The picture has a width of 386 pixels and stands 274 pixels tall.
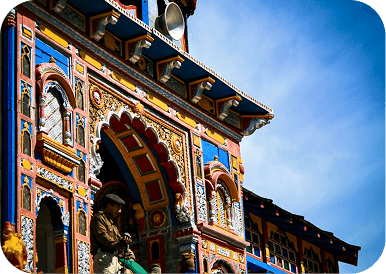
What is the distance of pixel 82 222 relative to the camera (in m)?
15.1

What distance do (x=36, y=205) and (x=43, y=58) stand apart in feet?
8.70

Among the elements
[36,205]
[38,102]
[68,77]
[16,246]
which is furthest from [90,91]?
[16,246]

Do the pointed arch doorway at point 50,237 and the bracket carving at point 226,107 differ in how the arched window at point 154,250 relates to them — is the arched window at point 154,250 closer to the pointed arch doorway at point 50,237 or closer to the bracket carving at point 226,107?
the bracket carving at point 226,107

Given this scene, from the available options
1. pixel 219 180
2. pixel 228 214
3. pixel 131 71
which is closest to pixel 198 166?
pixel 219 180

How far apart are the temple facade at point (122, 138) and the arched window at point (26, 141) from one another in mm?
17

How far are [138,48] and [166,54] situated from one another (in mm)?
866

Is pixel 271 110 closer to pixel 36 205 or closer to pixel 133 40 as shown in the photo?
pixel 133 40

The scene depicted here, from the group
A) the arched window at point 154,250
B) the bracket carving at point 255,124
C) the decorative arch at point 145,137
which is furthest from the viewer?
the bracket carving at point 255,124

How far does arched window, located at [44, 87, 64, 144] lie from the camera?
15156 millimetres

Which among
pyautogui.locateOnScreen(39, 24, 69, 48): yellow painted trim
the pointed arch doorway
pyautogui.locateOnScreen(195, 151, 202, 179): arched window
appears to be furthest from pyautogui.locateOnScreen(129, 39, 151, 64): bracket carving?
the pointed arch doorway

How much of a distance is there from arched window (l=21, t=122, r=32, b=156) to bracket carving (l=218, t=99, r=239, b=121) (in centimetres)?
645

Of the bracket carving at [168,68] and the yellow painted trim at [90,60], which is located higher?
the bracket carving at [168,68]

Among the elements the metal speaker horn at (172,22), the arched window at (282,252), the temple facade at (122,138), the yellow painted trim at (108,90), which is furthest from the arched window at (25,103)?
the arched window at (282,252)

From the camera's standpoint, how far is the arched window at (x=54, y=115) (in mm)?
15156
